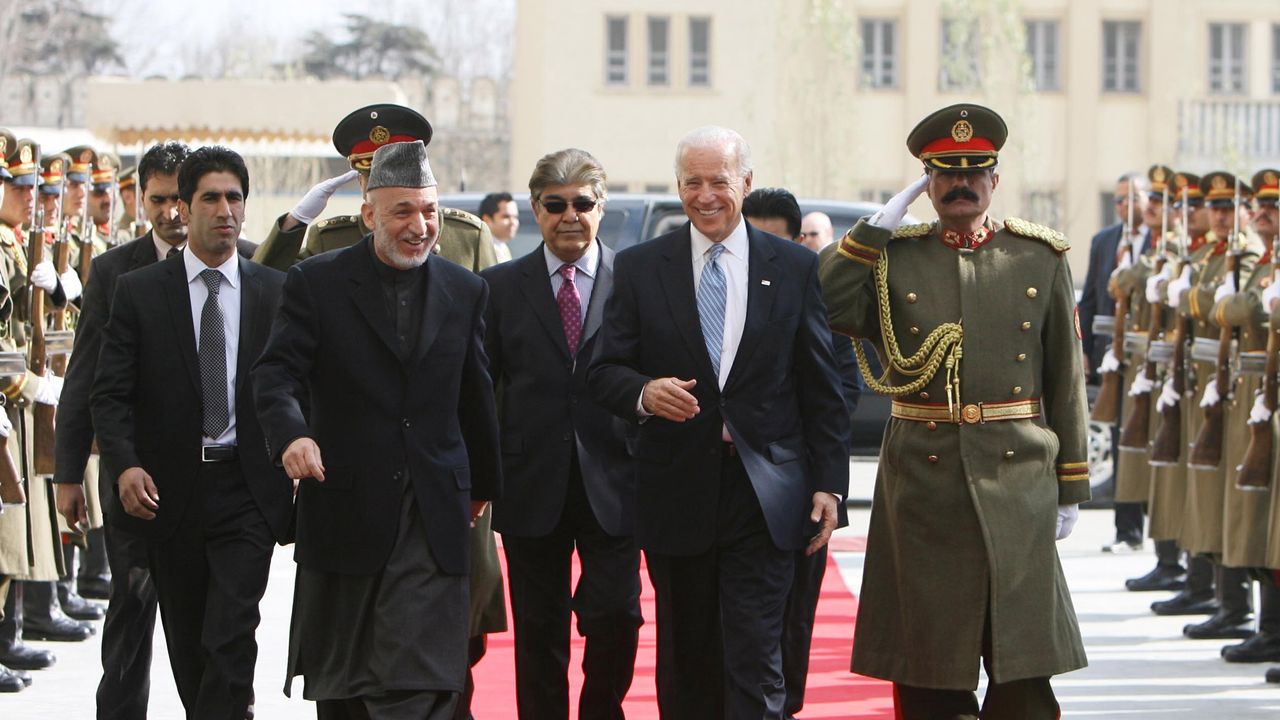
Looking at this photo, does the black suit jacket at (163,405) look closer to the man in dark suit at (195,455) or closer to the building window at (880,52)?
the man in dark suit at (195,455)

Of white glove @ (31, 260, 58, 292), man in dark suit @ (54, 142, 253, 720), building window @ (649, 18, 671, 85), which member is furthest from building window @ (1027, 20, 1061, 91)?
man in dark suit @ (54, 142, 253, 720)

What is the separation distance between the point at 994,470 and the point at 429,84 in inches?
2166

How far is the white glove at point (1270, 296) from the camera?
9.78 metres

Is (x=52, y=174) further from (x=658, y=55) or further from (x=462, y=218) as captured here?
(x=658, y=55)

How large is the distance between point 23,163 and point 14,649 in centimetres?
217

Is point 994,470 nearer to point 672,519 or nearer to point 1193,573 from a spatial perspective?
point 672,519

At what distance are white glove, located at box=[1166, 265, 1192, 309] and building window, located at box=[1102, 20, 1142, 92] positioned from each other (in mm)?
30785

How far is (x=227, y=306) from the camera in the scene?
24.6ft

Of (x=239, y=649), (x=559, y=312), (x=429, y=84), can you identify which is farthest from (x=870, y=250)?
(x=429, y=84)

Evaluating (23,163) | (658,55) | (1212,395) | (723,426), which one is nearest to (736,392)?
(723,426)

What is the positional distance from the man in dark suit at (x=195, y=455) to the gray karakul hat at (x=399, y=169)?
1.04 m

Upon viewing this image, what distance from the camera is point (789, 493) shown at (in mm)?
6938

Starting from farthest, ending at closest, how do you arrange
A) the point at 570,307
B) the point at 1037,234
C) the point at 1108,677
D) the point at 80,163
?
the point at 80,163 → the point at 1108,677 → the point at 570,307 → the point at 1037,234

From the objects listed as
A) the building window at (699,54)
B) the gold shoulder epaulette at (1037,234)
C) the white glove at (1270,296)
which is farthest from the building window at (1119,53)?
the gold shoulder epaulette at (1037,234)
